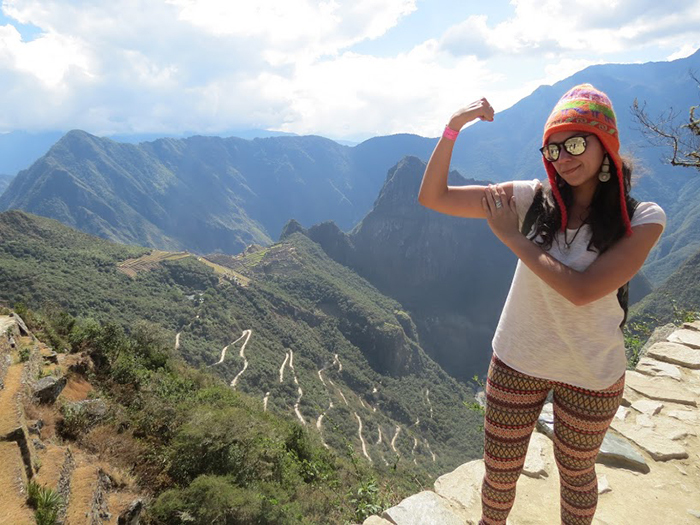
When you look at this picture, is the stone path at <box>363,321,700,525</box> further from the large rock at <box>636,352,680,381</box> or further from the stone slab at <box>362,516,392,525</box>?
the large rock at <box>636,352,680,381</box>

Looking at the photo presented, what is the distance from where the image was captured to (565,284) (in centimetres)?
145

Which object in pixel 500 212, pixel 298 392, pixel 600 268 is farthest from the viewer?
pixel 298 392

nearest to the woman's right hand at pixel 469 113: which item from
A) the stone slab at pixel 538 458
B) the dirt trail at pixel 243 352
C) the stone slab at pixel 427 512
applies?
the stone slab at pixel 427 512

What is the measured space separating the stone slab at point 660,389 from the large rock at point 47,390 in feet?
23.0

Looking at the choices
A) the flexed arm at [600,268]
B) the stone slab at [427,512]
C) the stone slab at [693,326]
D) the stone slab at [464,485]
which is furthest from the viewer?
the stone slab at [693,326]

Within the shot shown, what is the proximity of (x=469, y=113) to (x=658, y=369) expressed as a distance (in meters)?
4.33

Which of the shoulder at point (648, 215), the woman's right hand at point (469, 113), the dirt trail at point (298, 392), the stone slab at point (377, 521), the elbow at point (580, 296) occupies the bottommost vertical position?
the dirt trail at point (298, 392)

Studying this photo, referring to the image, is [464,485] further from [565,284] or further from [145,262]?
[145,262]

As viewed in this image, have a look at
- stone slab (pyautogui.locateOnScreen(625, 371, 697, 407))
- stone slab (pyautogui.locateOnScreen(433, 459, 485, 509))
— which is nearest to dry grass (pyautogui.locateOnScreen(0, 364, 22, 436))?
stone slab (pyautogui.locateOnScreen(433, 459, 485, 509))

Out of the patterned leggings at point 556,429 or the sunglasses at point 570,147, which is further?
the patterned leggings at point 556,429

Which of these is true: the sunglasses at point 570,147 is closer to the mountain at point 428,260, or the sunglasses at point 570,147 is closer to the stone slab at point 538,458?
the stone slab at point 538,458

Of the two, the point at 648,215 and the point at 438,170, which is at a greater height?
the point at 438,170

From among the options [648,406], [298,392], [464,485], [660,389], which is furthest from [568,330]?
[298,392]

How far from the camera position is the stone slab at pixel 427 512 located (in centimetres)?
259
